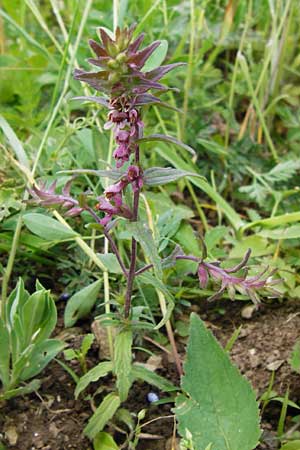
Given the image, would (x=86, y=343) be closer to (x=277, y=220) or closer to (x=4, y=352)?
(x=4, y=352)

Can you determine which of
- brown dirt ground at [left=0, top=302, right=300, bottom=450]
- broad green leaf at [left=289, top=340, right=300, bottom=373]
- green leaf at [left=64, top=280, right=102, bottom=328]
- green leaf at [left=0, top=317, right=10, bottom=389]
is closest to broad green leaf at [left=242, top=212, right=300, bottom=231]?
brown dirt ground at [left=0, top=302, right=300, bottom=450]

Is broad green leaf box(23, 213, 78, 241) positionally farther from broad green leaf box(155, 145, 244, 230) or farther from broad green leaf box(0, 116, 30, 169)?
broad green leaf box(155, 145, 244, 230)

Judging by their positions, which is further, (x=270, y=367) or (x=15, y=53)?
(x=15, y=53)

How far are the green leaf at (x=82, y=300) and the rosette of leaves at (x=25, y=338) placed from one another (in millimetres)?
107

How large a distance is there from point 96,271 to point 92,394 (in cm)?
28

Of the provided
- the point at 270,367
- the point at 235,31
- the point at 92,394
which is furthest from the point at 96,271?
the point at 235,31

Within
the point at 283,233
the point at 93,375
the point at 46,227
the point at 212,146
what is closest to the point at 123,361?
the point at 93,375

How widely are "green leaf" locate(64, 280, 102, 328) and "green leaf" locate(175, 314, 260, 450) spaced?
0.26m

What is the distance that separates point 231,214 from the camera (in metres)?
1.58

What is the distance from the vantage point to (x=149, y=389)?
4.30 ft

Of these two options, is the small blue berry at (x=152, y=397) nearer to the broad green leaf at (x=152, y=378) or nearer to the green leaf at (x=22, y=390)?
the broad green leaf at (x=152, y=378)

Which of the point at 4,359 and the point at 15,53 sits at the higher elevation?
the point at 15,53

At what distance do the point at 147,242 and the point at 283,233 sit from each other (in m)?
0.54

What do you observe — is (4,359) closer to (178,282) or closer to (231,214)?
(178,282)
